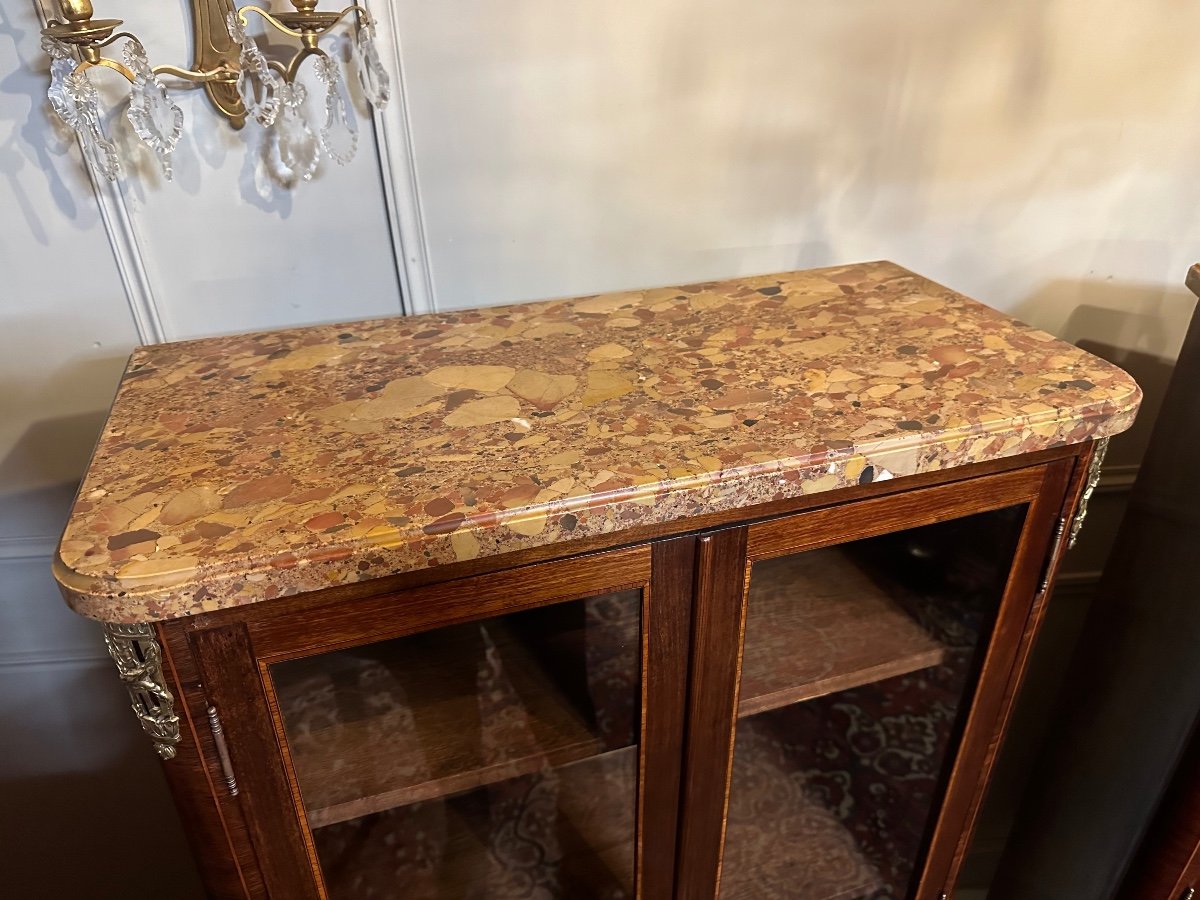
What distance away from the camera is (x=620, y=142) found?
890 mm

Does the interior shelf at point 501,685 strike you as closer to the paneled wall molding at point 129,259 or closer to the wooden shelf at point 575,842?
the wooden shelf at point 575,842

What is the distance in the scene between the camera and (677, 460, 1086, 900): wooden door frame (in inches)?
23.9

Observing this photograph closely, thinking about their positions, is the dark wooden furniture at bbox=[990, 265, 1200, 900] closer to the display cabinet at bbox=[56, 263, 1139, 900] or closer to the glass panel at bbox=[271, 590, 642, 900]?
the display cabinet at bbox=[56, 263, 1139, 900]

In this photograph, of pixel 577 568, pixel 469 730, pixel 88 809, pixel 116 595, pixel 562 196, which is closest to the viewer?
pixel 116 595

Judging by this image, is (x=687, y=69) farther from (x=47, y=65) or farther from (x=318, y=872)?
(x=318, y=872)

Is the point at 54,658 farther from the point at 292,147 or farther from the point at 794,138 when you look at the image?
the point at 794,138

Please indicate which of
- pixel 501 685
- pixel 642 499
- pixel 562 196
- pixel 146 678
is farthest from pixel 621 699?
pixel 562 196

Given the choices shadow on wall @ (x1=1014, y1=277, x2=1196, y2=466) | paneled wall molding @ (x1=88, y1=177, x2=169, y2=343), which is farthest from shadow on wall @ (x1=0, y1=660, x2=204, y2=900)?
shadow on wall @ (x1=1014, y1=277, x2=1196, y2=466)

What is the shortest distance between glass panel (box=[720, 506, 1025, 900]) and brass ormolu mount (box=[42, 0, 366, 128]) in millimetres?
575

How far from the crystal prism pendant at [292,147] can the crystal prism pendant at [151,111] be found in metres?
0.08

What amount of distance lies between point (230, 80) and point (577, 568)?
1.78 feet

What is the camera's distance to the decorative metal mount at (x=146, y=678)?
1.59 ft

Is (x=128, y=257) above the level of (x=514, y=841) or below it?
above

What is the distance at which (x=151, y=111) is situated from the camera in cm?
71
